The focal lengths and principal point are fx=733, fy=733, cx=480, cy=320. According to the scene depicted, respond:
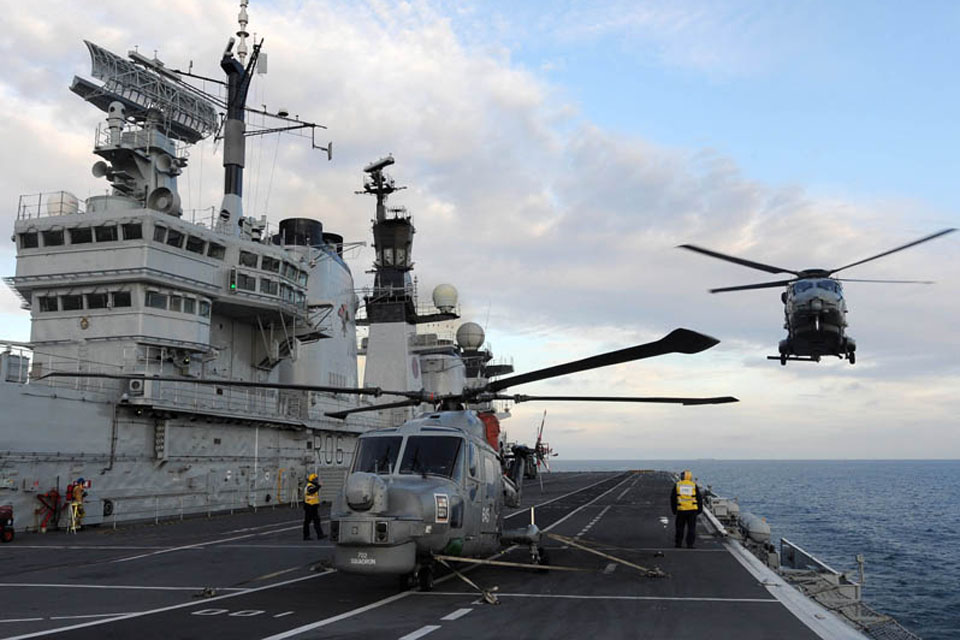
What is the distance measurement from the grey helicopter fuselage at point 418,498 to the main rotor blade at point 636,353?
70.3 inches

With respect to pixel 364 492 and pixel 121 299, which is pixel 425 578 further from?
pixel 121 299

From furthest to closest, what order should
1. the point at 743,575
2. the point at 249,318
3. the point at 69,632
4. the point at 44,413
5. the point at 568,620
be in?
1. the point at 249,318
2. the point at 44,413
3. the point at 743,575
4. the point at 568,620
5. the point at 69,632

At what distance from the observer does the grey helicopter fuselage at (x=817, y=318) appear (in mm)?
23703

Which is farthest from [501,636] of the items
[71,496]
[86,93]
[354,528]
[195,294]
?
[86,93]

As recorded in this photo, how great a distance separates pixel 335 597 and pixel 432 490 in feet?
7.63

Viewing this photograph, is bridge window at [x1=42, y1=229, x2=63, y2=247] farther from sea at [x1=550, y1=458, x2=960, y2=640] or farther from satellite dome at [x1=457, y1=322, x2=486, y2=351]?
satellite dome at [x1=457, y1=322, x2=486, y2=351]

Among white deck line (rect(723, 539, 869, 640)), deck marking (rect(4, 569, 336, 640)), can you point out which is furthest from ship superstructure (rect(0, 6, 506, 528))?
white deck line (rect(723, 539, 869, 640))

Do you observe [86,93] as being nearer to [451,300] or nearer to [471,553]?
[471,553]

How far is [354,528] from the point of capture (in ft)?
36.0

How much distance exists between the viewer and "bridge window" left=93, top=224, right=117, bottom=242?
2778 cm

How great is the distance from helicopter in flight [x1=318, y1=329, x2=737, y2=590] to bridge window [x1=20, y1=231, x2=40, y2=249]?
70.4ft

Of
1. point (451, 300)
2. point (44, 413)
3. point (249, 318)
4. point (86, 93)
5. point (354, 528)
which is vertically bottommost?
point (354, 528)

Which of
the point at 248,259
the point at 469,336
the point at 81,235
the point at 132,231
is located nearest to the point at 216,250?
the point at 248,259

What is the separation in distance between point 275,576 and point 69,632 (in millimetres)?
5337
